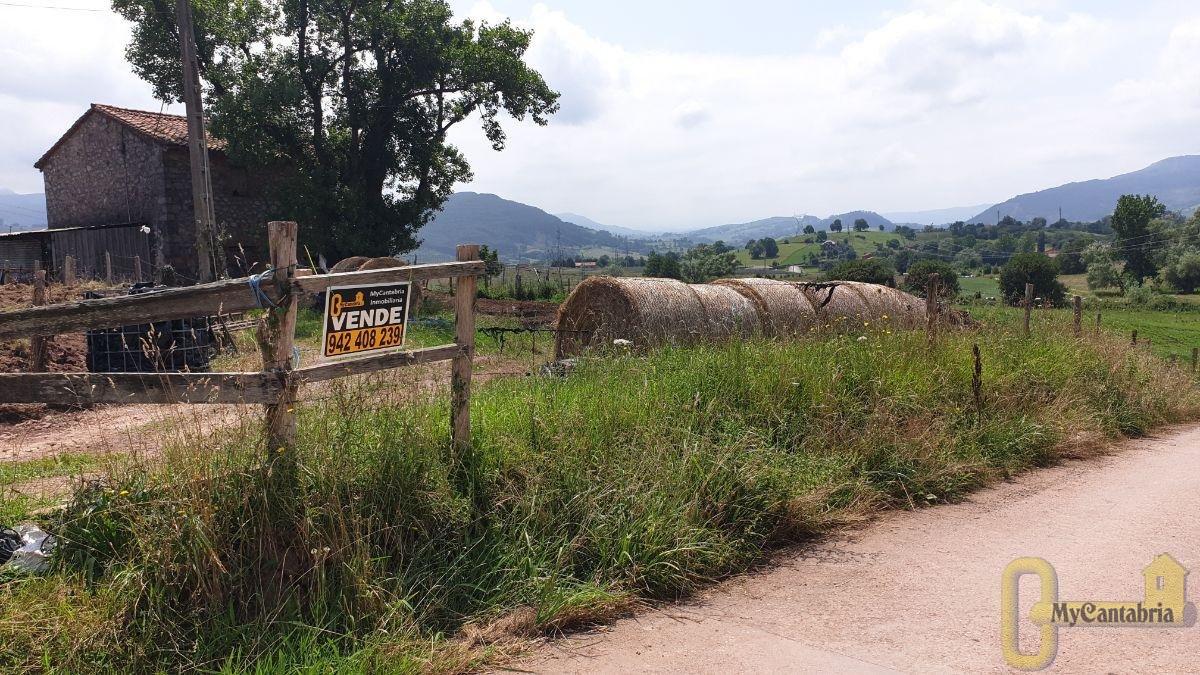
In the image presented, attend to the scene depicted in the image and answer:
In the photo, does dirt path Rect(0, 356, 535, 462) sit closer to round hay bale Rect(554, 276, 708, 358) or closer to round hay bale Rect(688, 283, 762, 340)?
round hay bale Rect(554, 276, 708, 358)

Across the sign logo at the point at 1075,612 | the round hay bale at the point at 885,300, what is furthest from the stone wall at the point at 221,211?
the sign logo at the point at 1075,612

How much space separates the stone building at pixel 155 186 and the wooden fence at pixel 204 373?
24240mm

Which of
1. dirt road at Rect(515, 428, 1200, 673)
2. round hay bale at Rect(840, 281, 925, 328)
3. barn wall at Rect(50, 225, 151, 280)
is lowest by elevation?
dirt road at Rect(515, 428, 1200, 673)

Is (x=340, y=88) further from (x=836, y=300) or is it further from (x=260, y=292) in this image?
(x=260, y=292)

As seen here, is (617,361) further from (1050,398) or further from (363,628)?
(1050,398)

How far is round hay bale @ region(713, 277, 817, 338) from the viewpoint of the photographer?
1401 centimetres

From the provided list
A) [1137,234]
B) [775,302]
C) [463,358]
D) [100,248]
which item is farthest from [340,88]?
[1137,234]

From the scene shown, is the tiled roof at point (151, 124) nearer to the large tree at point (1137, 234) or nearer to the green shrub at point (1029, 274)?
the green shrub at point (1029, 274)

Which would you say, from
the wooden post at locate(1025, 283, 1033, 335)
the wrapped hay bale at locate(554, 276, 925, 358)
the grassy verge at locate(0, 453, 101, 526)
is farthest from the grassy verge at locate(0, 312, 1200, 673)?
the wooden post at locate(1025, 283, 1033, 335)

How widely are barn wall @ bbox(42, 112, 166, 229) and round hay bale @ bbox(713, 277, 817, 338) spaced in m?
22.8

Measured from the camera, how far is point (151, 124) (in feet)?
99.1

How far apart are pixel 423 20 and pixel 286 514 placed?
25669 millimetres

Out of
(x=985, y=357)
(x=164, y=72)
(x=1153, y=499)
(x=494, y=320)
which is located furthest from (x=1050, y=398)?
(x=164, y=72)

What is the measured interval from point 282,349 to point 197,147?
14.7 metres
